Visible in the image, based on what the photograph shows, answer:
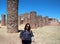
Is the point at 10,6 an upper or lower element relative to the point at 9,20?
upper

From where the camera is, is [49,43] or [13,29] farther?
[13,29]

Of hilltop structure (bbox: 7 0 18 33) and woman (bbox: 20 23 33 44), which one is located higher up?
hilltop structure (bbox: 7 0 18 33)

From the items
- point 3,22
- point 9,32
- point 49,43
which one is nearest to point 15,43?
point 49,43

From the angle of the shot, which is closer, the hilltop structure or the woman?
the woman

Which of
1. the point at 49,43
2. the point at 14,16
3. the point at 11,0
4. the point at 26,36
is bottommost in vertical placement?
the point at 49,43

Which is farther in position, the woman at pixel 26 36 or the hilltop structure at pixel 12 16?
the hilltop structure at pixel 12 16

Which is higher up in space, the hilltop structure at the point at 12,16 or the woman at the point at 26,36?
the hilltop structure at the point at 12,16

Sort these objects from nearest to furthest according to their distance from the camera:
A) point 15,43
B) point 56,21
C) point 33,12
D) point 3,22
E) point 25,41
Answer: point 25,41
point 15,43
point 33,12
point 3,22
point 56,21

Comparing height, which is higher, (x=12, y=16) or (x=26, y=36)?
(x=12, y=16)

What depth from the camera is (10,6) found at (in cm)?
1598

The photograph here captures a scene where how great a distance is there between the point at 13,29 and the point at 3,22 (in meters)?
21.0

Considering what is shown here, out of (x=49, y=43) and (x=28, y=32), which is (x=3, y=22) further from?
(x=28, y=32)

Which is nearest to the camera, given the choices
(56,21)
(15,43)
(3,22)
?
(15,43)

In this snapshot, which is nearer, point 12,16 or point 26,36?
point 26,36
